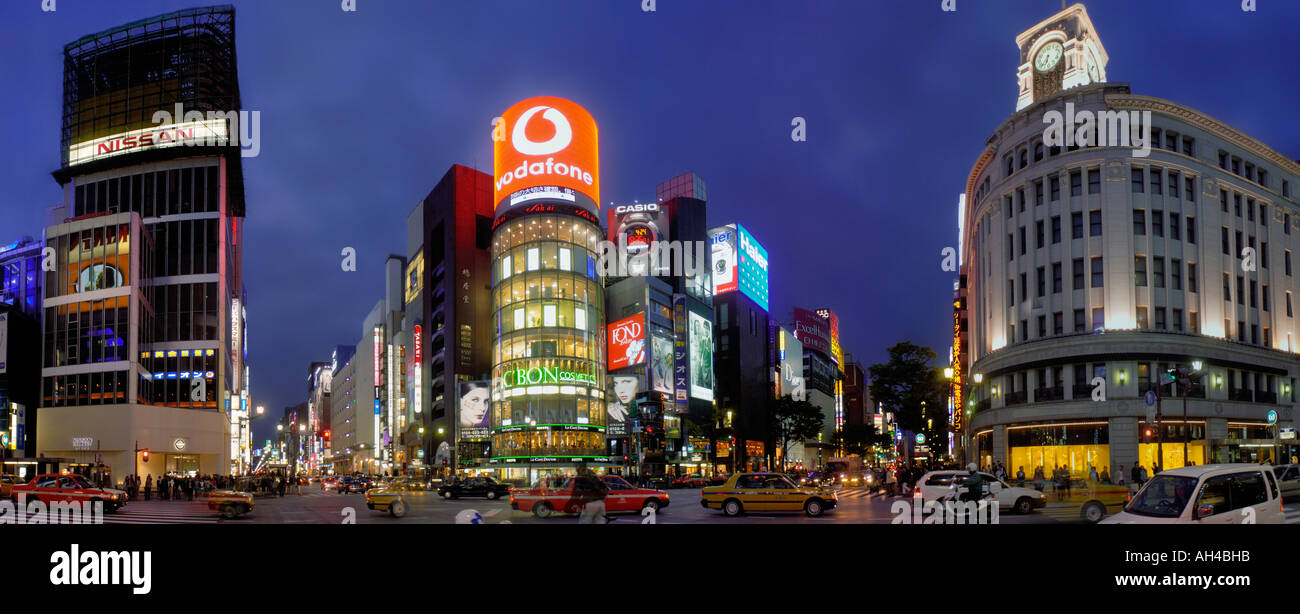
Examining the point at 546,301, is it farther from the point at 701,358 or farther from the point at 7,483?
the point at 7,483

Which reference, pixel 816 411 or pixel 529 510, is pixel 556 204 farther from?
pixel 529 510

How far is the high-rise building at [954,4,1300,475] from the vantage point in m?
52.1

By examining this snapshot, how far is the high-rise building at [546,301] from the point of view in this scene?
3501 inches

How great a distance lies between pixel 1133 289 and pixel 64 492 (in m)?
56.4

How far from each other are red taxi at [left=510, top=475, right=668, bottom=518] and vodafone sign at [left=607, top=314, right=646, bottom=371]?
203ft

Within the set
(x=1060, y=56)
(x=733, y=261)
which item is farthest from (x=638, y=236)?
(x=1060, y=56)

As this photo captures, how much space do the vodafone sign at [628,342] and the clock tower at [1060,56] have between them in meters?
44.1

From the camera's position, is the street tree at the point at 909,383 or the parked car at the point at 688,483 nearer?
the street tree at the point at 909,383

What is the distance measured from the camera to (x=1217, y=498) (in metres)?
13.4
